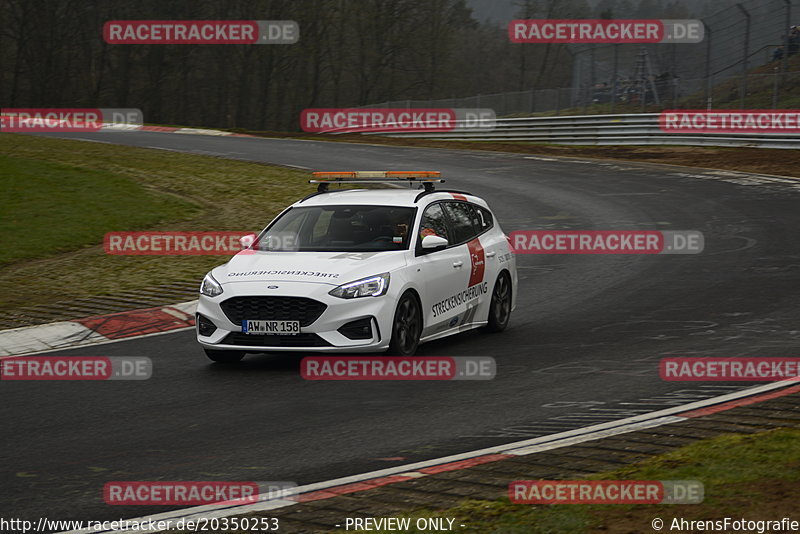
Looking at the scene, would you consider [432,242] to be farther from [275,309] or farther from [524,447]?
[524,447]

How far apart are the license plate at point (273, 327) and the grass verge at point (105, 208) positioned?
4593 mm

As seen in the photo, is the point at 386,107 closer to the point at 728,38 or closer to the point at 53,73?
the point at 728,38

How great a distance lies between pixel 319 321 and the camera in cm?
973

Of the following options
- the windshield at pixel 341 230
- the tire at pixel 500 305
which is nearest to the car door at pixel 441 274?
the windshield at pixel 341 230

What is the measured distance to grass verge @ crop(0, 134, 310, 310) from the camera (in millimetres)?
15273

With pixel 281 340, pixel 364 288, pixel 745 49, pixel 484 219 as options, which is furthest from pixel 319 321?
pixel 745 49

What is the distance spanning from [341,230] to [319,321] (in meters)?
1.57

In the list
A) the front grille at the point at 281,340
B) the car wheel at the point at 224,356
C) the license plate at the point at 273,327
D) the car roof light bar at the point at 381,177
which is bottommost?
the car wheel at the point at 224,356

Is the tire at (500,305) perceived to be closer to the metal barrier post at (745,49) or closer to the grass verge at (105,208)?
the grass verge at (105,208)

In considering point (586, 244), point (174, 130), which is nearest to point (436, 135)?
point (174, 130)

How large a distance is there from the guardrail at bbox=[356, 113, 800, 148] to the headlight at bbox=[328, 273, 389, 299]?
78.7 ft

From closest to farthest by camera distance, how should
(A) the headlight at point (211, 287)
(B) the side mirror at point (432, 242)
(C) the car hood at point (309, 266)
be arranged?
1. (C) the car hood at point (309, 266)
2. (A) the headlight at point (211, 287)
3. (B) the side mirror at point (432, 242)

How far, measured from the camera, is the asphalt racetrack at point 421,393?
696 centimetres

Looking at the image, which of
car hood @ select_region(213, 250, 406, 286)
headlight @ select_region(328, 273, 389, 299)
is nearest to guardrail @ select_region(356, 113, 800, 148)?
car hood @ select_region(213, 250, 406, 286)
